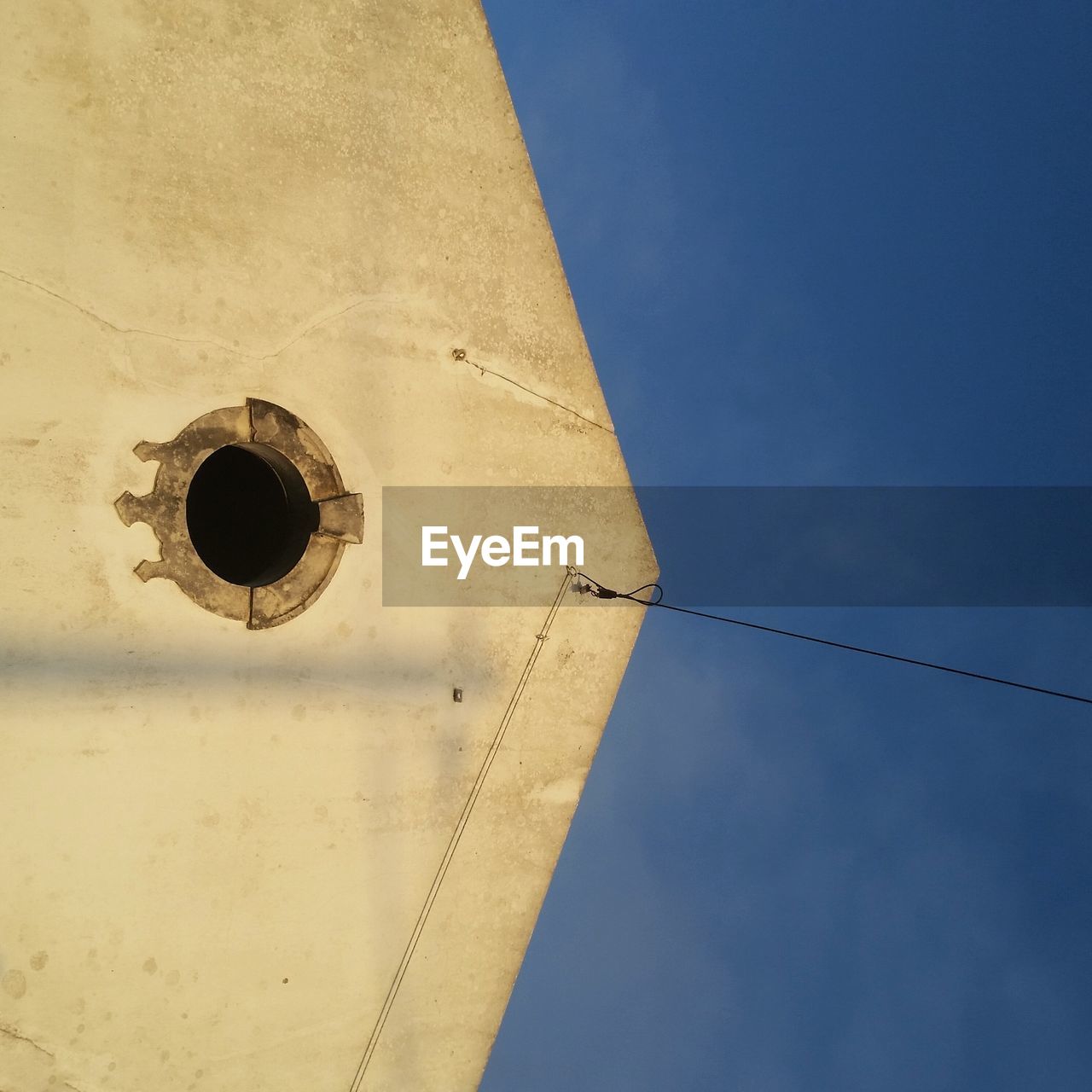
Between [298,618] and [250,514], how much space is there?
2.65 ft

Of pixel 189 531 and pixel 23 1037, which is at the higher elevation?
pixel 189 531

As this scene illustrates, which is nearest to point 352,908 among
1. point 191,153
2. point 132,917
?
point 132,917

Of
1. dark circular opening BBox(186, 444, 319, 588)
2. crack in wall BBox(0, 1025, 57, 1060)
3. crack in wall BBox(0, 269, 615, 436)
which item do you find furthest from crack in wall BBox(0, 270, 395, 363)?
crack in wall BBox(0, 1025, 57, 1060)

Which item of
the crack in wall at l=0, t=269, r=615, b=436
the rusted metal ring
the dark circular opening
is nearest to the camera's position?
the crack in wall at l=0, t=269, r=615, b=436

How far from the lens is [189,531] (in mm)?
3801

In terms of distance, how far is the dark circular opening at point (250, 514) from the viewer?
13.7 ft

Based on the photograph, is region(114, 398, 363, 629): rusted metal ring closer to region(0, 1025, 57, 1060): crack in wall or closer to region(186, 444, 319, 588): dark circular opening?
region(186, 444, 319, 588): dark circular opening

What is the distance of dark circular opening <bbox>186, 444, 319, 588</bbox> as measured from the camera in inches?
164

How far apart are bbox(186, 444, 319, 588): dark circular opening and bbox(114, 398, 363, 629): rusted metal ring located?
0.05 m

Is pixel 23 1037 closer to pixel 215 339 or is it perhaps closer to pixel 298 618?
pixel 298 618

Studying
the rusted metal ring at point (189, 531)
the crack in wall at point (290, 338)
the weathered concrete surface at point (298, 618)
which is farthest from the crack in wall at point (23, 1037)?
the crack in wall at point (290, 338)

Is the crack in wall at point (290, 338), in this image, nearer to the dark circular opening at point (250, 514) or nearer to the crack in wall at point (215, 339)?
the crack in wall at point (215, 339)

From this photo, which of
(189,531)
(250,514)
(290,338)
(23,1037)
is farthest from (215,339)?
(23,1037)

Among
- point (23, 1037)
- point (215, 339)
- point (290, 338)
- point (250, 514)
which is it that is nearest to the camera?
point (23, 1037)
